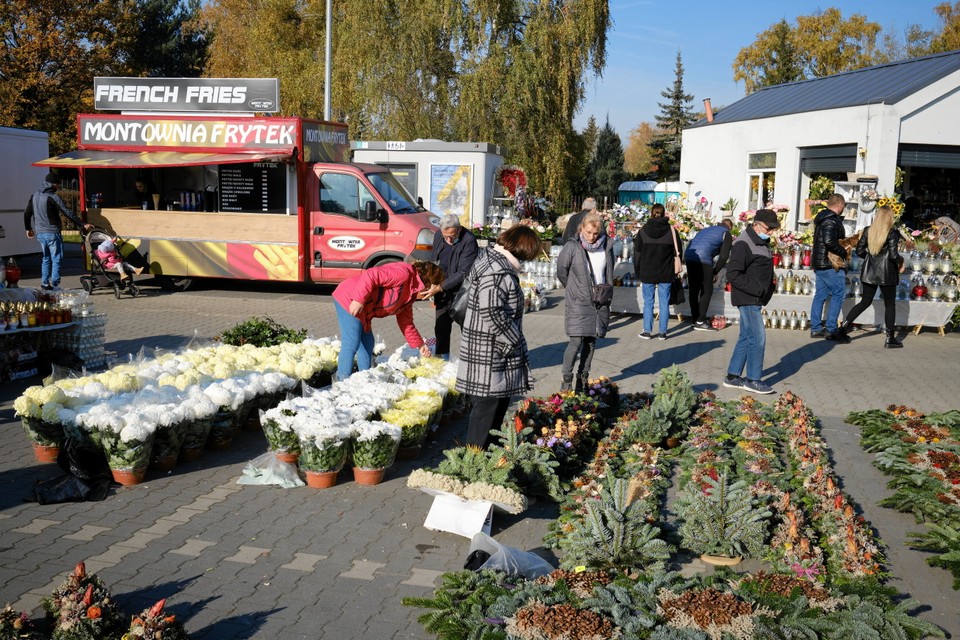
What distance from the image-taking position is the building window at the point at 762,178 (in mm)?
24766

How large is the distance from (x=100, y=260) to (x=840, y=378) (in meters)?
12.1

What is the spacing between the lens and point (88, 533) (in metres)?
5.48

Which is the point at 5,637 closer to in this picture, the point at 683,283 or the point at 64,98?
the point at 683,283

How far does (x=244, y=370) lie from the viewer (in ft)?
26.2

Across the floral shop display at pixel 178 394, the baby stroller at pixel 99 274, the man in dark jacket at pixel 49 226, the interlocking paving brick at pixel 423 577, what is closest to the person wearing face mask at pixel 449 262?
the floral shop display at pixel 178 394

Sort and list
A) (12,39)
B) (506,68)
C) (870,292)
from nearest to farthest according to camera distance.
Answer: (870,292) → (506,68) → (12,39)

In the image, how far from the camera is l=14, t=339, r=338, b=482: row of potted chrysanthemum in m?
6.22

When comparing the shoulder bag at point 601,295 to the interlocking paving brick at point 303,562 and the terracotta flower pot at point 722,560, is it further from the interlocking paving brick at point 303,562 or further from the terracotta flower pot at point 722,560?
the interlocking paving brick at point 303,562

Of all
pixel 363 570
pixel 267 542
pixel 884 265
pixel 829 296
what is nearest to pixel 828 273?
pixel 829 296

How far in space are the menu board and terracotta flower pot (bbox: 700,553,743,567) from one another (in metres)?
12.5

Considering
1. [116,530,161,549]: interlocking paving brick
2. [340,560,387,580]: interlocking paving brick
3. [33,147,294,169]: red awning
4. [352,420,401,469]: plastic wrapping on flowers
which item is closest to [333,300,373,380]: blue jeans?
[352,420,401,469]: plastic wrapping on flowers

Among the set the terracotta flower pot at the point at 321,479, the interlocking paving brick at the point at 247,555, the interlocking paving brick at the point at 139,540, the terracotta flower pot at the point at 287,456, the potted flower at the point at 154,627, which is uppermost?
the terracotta flower pot at the point at 287,456

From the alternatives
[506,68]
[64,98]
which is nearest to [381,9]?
[506,68]

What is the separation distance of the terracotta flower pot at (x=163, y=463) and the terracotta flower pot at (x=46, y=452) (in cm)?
78
